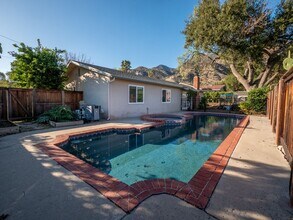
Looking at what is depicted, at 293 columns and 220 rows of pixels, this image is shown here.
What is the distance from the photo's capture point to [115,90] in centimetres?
1030

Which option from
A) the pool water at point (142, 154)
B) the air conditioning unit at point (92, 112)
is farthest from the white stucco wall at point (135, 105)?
the pool water at point (142, 154)

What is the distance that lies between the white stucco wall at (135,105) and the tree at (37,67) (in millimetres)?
4421

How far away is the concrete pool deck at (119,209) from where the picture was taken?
1964 mm

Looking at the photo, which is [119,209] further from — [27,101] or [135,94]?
[27,101]

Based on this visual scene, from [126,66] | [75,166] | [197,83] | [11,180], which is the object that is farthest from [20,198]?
[126,66]

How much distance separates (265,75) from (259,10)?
740 centimetres

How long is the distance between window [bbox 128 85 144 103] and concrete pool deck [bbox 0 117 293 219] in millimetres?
8212

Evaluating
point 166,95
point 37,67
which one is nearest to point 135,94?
point 166,95

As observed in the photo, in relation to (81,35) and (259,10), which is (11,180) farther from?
(259,10)

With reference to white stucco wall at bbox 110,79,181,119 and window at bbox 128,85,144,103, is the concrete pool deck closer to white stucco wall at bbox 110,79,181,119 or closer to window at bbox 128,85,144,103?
white stucco wall at bbox 110,79,181,119

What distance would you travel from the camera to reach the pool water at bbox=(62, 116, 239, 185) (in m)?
3.81

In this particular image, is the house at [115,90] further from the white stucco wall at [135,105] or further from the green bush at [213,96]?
the green bush at [213,96]

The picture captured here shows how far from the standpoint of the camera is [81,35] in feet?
51.5

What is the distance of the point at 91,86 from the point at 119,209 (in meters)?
10.3
